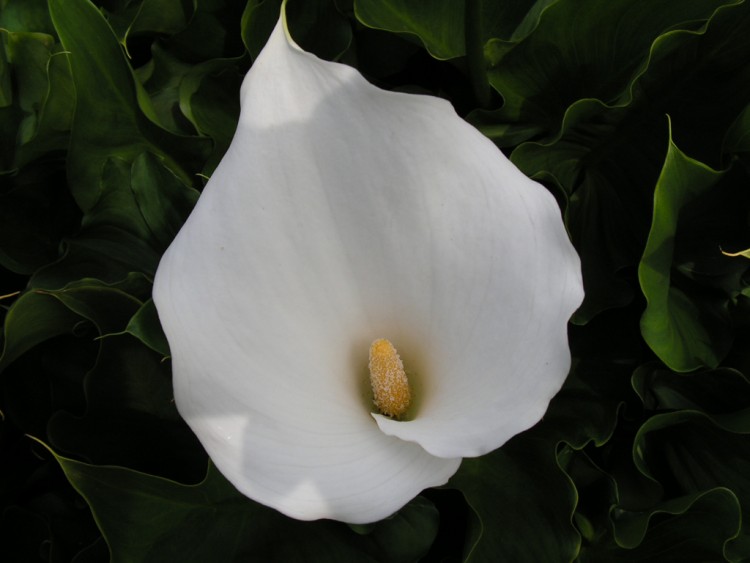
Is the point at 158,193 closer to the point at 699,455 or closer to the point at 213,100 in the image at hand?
the point at 213,100

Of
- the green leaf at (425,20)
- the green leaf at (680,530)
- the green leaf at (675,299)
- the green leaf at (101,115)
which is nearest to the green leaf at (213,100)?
the green leaf at (101,115)

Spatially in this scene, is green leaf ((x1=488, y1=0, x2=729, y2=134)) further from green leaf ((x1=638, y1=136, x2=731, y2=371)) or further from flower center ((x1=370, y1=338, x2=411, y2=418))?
flower center ((x1=370, y1=338, x2=411, y2=418))

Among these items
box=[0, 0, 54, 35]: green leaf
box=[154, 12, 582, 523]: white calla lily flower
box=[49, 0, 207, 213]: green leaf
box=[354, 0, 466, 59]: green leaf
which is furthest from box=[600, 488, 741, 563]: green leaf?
box=[0, 0, 54, 35]: green leaf

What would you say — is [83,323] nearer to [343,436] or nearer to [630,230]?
[343,436]

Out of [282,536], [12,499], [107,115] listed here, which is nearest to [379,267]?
[282,536]

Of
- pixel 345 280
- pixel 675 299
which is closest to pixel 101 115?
pixel 345 280

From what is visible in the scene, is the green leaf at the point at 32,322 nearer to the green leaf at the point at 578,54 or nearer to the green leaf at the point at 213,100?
the green leaf at the point at 213,100
